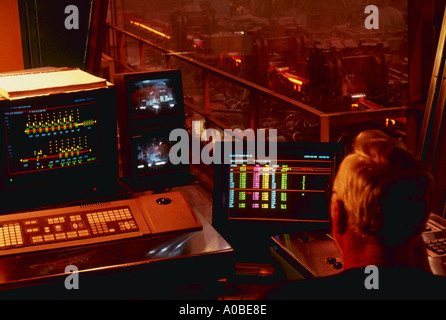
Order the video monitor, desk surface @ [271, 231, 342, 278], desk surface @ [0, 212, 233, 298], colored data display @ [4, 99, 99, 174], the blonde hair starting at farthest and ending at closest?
the video monitor
colored data display @ [4, 99, 99, 174]
desk surface @ [271, 231, 342, 278]
desk surface @ [0, 212, 233, 298]
the blonde hair

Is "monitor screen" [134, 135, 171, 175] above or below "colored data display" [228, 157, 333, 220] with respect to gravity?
above

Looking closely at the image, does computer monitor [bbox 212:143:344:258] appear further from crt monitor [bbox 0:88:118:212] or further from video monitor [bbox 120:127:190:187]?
crt monitor [bbox 0:88:118:212]

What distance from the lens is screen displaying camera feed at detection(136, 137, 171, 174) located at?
2332 mm

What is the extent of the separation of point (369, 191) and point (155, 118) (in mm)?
1249

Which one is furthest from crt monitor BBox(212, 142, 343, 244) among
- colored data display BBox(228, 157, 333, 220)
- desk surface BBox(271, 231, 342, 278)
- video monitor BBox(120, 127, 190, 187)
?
video monitor BBox(120, 127, 190, 187)

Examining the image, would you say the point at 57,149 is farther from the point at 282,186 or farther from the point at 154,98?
the point at 282,186

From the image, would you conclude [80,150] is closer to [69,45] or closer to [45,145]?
[45,145]

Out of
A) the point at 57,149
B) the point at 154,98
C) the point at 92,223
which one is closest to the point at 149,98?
the point at 154,98

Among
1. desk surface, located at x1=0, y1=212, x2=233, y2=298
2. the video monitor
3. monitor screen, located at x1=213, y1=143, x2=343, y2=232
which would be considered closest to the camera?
desk surface, located at x1=0, y1=212, x2=233, y2=298

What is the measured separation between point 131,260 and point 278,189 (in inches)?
27.5

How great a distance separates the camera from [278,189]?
87.5 inches

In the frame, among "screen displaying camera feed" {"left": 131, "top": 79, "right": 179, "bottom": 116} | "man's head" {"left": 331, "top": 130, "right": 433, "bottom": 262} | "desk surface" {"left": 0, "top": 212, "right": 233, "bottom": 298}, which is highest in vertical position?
"screen displaying camera feed" {"left": 131, "top": 79, "right": 179, "bottom": 116}
